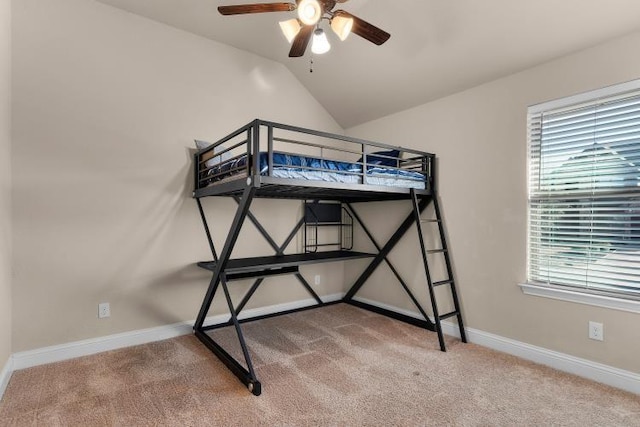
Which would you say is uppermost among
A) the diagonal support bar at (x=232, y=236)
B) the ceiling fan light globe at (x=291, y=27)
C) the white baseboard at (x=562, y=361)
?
the ceiling fan light globe at (x=291, y=27)

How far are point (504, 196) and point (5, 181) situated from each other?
3.64 meters

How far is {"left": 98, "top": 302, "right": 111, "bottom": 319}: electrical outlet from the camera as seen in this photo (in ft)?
8.49

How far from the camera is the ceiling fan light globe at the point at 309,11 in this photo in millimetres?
1722

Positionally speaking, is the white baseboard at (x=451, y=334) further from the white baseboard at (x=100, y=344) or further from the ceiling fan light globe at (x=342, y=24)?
the ceiling fan light globe at (x=342, y=24)

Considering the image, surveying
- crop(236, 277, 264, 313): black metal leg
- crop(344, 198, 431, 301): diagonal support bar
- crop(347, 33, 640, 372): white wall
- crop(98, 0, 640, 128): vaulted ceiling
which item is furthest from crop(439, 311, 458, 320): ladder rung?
crop(98, 0, 640, 128): vaulted ceiling

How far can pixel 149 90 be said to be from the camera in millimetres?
2793

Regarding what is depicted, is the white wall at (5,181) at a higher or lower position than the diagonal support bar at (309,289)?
higher

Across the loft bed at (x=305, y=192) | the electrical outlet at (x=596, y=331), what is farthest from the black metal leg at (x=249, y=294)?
the electrical outlet at (x=596, y=331)

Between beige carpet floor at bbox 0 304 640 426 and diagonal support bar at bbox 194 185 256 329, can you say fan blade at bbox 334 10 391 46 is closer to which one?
diagonal support bar at bbox 194 185 256 329

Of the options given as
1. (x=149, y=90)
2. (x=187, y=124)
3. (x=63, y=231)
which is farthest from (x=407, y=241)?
(x=63, y=231)

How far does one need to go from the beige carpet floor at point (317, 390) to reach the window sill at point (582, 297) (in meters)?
0.52

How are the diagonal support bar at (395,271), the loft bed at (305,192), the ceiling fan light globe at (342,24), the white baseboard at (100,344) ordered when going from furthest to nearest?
the diagonal support bar at (395,271) → the white baseboard at (100,344) → the loft bed at (305,192) → the ceiling fan light globe at (342,24)

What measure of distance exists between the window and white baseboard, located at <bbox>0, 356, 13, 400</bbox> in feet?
12.0

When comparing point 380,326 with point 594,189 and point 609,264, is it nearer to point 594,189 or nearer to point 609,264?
point 609,264
